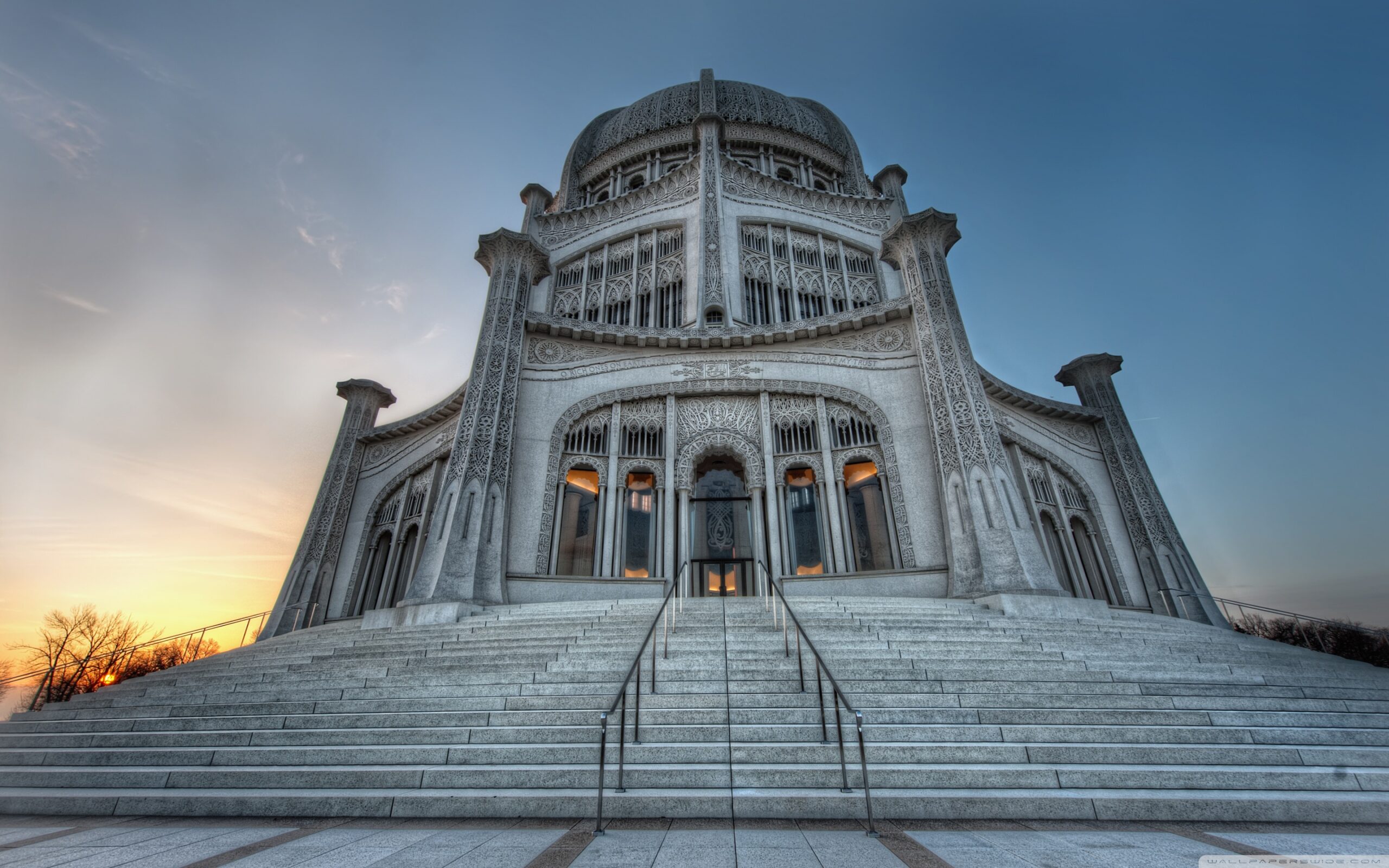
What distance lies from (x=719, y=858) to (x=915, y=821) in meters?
1.61

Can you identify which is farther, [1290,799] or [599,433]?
[599,433]

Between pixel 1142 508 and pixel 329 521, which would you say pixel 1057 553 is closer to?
pixel 1142 508

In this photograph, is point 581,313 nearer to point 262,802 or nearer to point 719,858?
point 262,802

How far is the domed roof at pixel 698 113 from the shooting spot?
1092 inches

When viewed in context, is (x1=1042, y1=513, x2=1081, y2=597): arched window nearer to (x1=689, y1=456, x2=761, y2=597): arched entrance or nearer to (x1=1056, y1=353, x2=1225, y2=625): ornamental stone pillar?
(x1=1056, y1=353, x2=1225, y2=625): ornamental stone pillar

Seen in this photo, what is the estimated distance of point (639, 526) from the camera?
15.5m

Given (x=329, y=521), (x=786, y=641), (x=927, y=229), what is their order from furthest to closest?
(x=329, y=521)
(x=927, y=229)
(x=786, y=641)

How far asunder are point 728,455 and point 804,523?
2.75m

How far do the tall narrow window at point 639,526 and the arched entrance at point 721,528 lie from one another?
107 cm

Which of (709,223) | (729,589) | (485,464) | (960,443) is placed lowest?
(729,589)

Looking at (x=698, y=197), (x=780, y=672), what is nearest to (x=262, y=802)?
(x=780, y=672)

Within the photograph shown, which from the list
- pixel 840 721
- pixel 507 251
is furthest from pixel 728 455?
pixel 840 721

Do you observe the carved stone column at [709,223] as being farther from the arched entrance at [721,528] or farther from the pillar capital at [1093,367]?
the pillar capital at [1093,367]

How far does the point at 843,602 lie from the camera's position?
10508 millimetres
